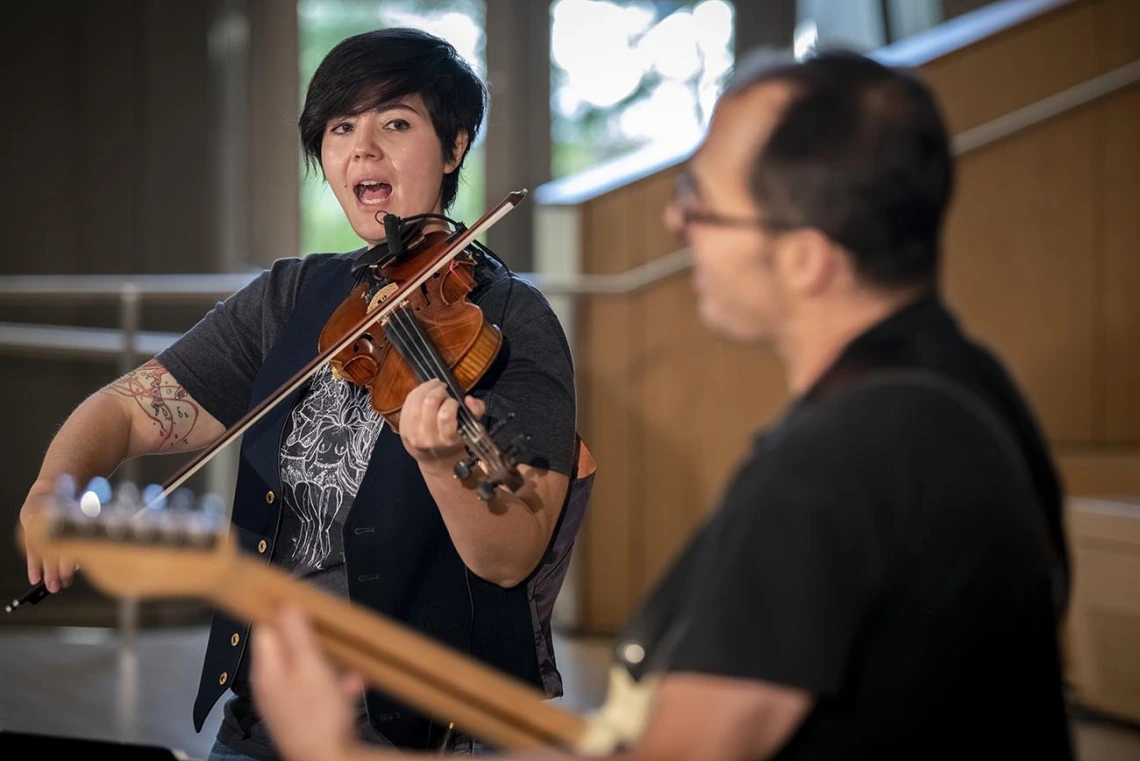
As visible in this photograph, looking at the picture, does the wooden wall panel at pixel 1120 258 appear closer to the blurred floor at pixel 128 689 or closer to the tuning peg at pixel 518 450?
the blurred floor at pixel 128 689

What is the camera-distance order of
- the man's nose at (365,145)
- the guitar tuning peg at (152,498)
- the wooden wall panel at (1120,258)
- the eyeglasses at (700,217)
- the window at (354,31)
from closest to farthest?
the eyeglasses at (700,217)
the guitar tuning peg at (152,498)
the man's nose at (365,145)
the wooden wall panel at (1120,258)
the window at (354,31)

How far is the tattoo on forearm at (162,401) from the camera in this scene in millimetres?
1762

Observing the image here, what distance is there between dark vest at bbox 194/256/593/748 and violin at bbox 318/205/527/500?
8 centimetres

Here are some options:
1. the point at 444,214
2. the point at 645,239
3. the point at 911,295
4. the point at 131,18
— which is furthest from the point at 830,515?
the point at 131,18

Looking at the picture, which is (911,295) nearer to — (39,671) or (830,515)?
(830,515)

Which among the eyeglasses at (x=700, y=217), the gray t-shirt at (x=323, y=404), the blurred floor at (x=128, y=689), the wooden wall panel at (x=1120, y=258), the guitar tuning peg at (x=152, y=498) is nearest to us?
the eyeglasses at (x=700, y=217)

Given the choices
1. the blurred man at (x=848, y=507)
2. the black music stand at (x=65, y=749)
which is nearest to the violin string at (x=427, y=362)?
the blurred man at (x=848, y=507)

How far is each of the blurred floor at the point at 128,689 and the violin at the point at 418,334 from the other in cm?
183

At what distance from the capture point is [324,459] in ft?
5.41

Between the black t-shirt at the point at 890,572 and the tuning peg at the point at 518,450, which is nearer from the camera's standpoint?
the black t-shirt at the point at 890,572

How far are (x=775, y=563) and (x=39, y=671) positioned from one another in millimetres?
3471

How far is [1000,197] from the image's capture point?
163 inches

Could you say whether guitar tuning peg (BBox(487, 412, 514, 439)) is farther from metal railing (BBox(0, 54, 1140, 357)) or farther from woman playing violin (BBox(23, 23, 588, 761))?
metal railing (BBox(0, 54, 1140, 357))

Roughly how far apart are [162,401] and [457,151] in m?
0.49
